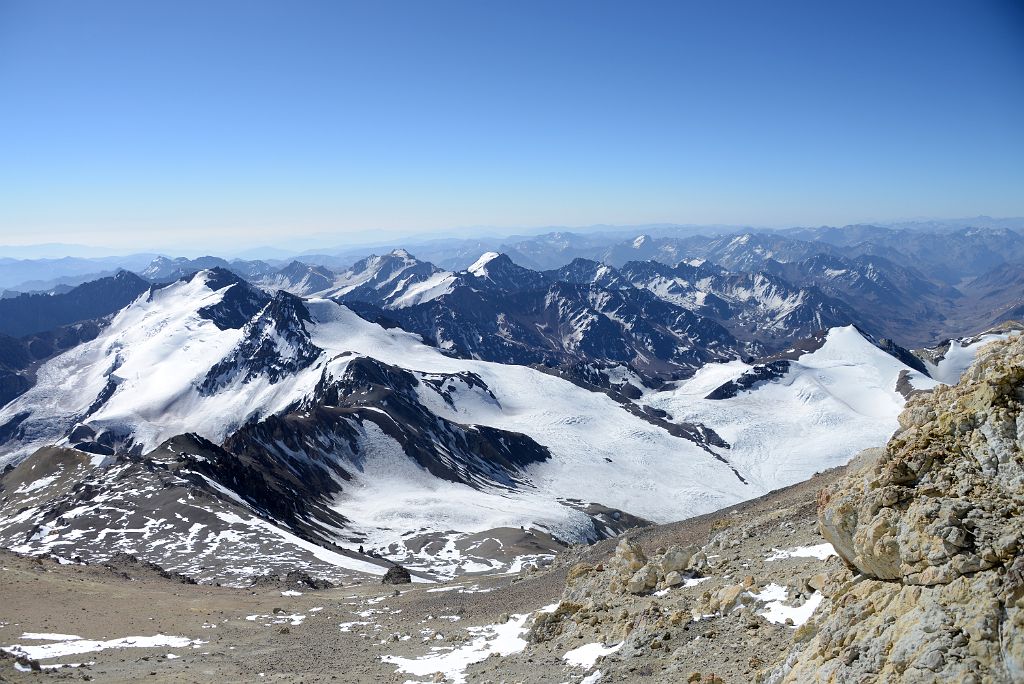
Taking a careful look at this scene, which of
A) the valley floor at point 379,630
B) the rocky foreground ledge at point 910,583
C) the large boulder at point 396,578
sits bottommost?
the large boulder at point 396,578

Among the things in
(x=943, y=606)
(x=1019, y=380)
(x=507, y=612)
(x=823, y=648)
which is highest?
(x=1019, y=380)

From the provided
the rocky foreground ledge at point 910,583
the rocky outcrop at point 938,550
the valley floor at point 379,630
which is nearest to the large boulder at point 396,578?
the valley floor at point 379,630

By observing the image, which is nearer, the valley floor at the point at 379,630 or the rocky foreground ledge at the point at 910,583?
the rocky foreground ledge at the point at 910,583

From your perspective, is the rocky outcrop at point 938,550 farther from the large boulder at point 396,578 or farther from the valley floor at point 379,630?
the large boulder at point 396,578

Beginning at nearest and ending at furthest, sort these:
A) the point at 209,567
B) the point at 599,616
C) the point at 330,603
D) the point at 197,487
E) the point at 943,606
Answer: the point at 943,606 → the point at 599,616 → the point at 330,603 → the point at 209,567 → the point at 197,487

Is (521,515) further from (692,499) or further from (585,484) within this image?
(692,499)

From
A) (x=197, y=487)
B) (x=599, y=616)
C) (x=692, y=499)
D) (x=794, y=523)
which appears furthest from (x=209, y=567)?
(x=692, y=499)

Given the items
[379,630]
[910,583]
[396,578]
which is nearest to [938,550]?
[910,583]
